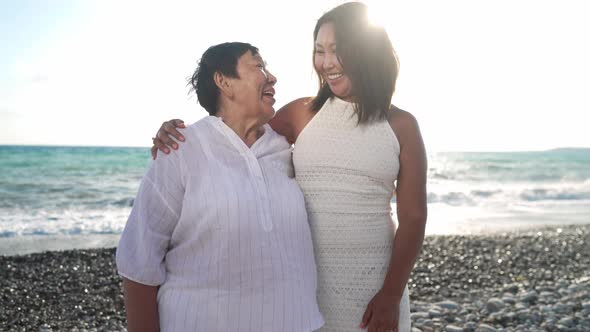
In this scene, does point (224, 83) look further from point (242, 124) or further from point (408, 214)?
point (408, 214)

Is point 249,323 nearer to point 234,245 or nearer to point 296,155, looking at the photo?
point 234,245

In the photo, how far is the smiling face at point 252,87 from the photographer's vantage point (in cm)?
260

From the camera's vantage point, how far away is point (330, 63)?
269 centimetres

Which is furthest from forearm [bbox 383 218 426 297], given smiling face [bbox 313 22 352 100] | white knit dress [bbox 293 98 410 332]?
smiling face [bbox 313 22 352 100]

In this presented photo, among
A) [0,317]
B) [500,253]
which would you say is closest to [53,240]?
[0,317]

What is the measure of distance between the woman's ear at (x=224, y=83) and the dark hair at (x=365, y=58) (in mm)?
491

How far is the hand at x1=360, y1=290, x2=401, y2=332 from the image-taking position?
2652 millimetres

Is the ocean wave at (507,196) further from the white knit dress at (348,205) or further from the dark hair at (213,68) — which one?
the dark hair at (213,68)

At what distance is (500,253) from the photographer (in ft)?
35.1

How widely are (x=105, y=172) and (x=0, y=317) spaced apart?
24440 mm

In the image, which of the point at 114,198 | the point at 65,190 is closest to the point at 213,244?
the point at 114,198

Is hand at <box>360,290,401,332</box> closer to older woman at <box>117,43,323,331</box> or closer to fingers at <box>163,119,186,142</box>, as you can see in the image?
older woman at <box>117,43,323,331</box>

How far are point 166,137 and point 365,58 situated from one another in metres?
0.90

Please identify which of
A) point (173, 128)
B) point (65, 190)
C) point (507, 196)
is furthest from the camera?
point (507, 196)
